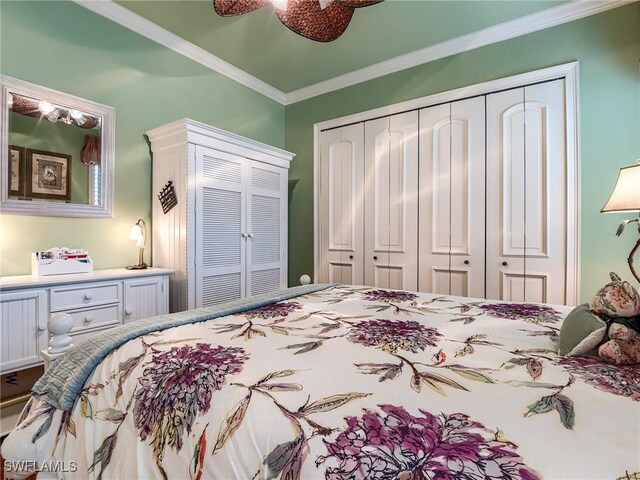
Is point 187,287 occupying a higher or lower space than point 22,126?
lower

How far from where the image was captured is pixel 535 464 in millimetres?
483

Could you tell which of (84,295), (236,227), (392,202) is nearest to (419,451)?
(84,295)

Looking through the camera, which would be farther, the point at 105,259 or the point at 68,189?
the point at 105,259

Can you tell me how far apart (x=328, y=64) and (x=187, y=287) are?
8.18 feet

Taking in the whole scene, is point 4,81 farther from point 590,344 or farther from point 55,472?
point 590,344

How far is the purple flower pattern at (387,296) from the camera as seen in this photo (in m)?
1.70

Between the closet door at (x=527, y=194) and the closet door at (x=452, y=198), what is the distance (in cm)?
9

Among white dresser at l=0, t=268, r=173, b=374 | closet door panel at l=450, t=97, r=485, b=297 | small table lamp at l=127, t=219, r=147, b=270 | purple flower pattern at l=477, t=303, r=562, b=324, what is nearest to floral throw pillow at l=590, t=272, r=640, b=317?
purple flower pattern at l=477, t=303, r=562, b=324

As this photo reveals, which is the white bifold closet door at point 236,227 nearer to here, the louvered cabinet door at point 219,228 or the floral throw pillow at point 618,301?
the louvered cabinet door at point 219,228

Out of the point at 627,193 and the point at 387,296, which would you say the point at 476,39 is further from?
the point at 387,296

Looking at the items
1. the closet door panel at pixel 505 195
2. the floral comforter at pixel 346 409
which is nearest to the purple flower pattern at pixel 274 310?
the floral comforter at pixel 346 409

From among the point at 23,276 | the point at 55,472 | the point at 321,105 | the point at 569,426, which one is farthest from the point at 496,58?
the point at 23,276

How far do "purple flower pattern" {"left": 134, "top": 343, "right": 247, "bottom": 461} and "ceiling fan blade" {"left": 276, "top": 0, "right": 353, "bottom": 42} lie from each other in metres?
1.95

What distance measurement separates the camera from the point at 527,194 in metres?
2.54
